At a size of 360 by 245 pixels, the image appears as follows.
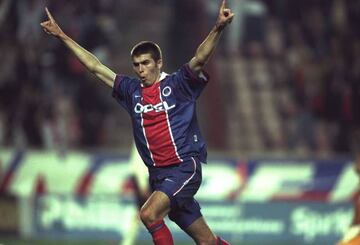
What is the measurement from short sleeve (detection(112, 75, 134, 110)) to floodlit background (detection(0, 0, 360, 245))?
8033mm

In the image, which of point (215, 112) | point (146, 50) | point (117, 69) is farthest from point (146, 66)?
point (117, 69)

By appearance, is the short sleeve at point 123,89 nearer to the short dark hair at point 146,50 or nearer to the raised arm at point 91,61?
the raised arm at point 91,61

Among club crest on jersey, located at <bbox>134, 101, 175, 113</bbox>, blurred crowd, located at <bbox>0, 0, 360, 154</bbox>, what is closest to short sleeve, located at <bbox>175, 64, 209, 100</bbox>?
club crest on jersey, located at <bbox>134, 101, 175, 113</bbox>

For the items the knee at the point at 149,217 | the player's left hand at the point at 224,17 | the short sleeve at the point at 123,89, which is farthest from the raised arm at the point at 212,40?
the knee at the point at 149,217

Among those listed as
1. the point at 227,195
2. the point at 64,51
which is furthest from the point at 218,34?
the point at 64,51

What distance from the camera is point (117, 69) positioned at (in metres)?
20.9

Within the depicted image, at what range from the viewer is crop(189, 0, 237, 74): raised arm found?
9.73m

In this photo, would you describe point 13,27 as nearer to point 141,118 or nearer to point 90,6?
point 90,6

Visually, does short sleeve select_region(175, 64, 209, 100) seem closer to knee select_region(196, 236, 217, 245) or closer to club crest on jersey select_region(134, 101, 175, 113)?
club crest on jersey select_region(134, 101, 175, 113)

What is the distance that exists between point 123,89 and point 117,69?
10.5 meters

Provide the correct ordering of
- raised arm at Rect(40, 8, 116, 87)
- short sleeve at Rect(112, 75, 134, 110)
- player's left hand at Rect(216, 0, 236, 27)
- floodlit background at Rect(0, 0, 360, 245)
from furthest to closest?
floodlit background at Rect(0, 0, 360, 245)
raised arm at Rect(40, 8, 116, 87)
short sleeve at Rect(112, 75, 134, 110)
player's left hand at Rect(216, 0, 236, 27)

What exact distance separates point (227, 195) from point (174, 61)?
8.73 feet

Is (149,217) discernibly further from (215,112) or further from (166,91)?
(215,112)

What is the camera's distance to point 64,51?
2017 cm
